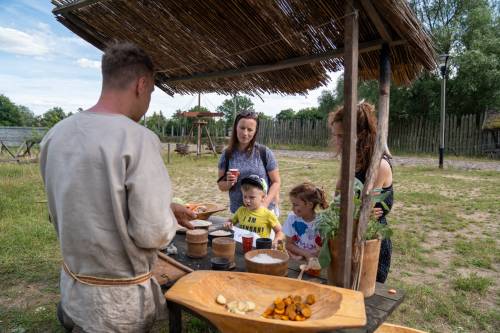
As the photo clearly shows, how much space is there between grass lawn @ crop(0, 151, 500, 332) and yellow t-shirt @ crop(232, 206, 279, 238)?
884mm

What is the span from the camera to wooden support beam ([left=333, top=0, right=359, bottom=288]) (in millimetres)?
1771

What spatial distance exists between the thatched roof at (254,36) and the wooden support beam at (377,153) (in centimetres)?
18

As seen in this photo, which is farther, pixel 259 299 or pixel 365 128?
pixel 365 128

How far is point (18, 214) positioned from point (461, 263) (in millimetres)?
6726

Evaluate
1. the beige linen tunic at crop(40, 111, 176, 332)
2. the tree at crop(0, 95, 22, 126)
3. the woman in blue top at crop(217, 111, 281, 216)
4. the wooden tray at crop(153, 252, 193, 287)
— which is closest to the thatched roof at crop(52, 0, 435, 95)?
the woman in blue top at crop(217, 111, 281, 216)

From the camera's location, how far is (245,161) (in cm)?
342

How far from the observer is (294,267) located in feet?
7.45

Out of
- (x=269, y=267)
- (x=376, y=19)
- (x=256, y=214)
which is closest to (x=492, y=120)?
(x=256, y=214)

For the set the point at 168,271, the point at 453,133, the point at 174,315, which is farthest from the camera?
the point at 453,133

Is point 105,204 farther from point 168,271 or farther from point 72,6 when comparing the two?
point 72,6

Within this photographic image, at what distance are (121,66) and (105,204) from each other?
1.80 ft

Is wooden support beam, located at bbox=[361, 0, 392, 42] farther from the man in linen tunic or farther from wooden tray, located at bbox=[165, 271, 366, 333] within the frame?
wooden tray, located at bbox=[165, 271, 366, 333]

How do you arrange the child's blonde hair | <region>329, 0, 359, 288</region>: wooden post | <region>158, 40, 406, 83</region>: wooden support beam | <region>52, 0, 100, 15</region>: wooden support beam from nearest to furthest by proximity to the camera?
<region>329, 0, 359, 288</region>: wooden post < <region>158, 40, 406, 83</region>: wooden support beam < <region>52, 0, 100, 15</region>: wooden support beam < the child's blonde hair

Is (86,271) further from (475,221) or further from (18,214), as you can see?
(475,221)
